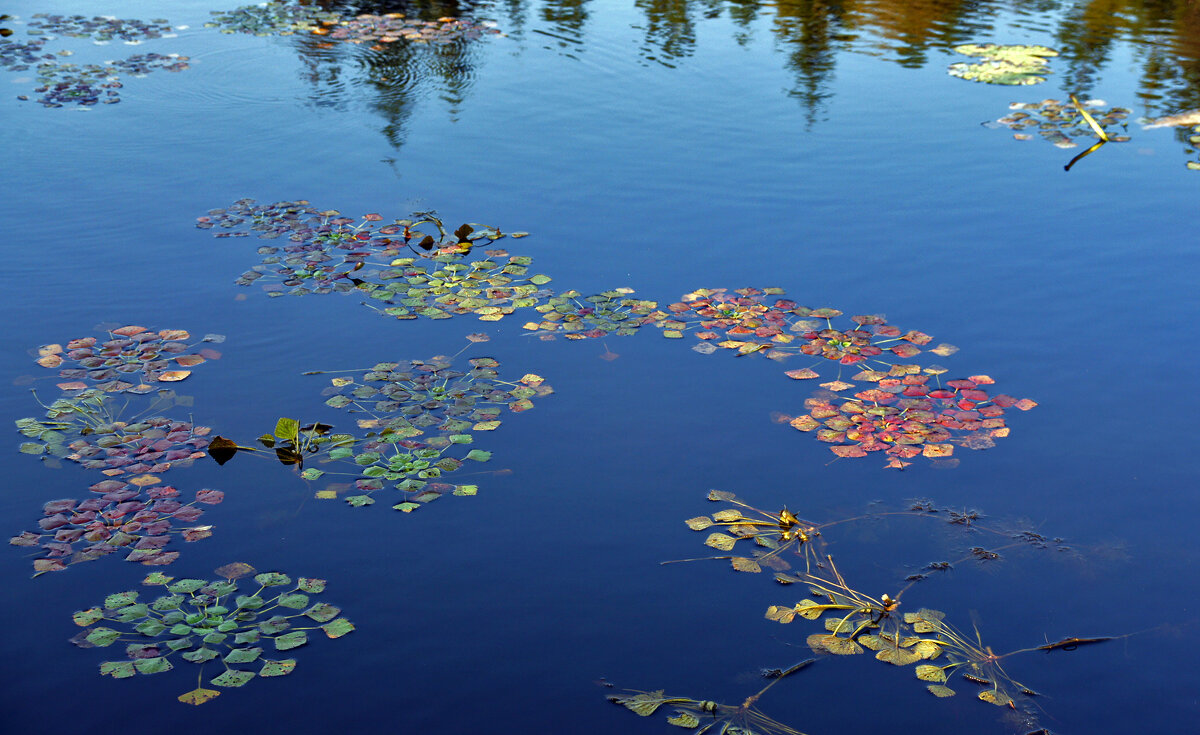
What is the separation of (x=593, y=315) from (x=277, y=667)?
3224 mm

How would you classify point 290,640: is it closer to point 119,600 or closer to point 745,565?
point 119,600

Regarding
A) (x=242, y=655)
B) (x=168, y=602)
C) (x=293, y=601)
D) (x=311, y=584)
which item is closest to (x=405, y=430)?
(x=311, y=584)

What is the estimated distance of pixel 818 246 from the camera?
23.5 ft

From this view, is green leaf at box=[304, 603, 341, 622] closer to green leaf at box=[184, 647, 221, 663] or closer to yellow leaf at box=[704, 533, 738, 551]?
green leaf at box=[184, 647, 221, 663]

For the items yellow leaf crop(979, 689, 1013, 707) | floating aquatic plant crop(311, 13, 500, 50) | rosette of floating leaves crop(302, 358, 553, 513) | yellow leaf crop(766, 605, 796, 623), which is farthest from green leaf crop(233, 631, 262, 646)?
floating aquatic plant crop(311, 13, 500, 50)

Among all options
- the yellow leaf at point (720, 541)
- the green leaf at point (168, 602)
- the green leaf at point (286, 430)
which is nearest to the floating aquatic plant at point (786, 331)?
the yellow leaf at point (720, 541)

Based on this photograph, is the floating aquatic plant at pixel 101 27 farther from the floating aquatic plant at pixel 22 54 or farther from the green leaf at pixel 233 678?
the green leaf at pixel 233 678

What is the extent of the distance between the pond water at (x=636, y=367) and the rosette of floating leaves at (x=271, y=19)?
0.95m

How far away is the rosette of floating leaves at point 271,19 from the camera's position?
12.4 meters

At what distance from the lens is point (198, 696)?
352cm

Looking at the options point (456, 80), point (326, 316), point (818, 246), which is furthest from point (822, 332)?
point (456, 80)

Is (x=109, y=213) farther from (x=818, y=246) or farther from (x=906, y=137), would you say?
(x=906, y=137)

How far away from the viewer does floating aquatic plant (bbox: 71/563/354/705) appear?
3.64 metres

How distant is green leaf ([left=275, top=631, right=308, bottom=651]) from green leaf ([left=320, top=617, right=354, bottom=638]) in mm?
88
